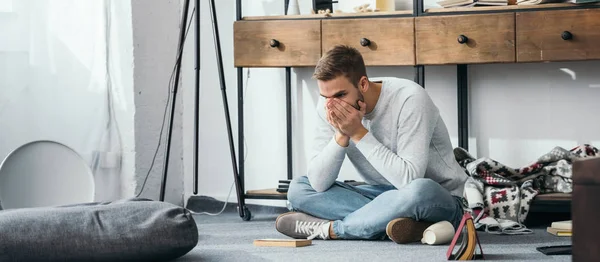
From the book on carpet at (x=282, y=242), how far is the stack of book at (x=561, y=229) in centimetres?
92

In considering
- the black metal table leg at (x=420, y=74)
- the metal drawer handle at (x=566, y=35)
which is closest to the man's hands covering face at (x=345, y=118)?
the black metal table leg at (x=420, y=74)

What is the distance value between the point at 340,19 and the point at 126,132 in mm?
1180

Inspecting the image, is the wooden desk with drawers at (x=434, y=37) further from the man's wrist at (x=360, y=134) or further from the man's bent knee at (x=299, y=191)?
the man's wrist at (x=360, y=134)

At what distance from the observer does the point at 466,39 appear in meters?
3.59

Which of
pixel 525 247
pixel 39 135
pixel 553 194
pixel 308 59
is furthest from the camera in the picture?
pixel 39 135

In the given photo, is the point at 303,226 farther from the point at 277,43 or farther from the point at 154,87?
the point at 154,87

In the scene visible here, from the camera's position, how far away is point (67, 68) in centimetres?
420

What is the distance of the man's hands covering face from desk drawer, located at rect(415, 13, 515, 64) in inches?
30.8

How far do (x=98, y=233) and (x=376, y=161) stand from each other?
36.1 inches

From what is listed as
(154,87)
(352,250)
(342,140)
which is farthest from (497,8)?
(154,87)

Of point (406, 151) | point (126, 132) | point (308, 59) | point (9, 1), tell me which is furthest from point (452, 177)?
point (9, 1)

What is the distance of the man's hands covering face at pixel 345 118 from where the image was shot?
294 cm

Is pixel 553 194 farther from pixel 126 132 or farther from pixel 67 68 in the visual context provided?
pixel 67 68

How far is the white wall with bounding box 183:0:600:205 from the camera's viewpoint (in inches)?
153
